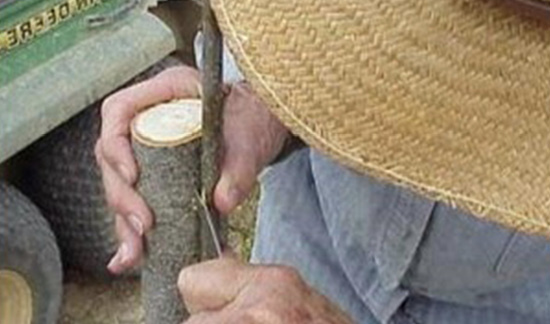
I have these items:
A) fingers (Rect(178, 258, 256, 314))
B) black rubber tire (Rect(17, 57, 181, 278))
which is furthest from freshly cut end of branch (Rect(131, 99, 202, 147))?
black rubber tire (Rect(17, 57, 181, 278))

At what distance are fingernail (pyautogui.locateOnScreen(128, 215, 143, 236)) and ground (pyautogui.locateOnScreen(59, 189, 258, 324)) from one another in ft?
5.58

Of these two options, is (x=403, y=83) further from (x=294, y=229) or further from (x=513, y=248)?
(x=294, y=229)

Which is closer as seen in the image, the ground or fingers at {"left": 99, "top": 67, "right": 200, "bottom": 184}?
fingers at {"left": 99, "top": 67, "right": 200, "bottom": 184}

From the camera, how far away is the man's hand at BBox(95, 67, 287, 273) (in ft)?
4.34

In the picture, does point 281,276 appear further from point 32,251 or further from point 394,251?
point 32,251

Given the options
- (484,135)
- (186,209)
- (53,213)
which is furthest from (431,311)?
(53,213)

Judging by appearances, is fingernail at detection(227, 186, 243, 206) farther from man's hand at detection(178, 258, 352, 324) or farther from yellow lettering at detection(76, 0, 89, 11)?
yellow lettering at detection(76, 0, 89, 11)

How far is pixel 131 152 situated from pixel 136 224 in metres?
0.07

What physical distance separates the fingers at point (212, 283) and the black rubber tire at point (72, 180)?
1.71m

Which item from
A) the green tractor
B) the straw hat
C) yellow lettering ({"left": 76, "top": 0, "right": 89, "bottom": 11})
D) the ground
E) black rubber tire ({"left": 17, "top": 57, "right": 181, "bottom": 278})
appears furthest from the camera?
the ground

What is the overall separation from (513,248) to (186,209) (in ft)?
1.03

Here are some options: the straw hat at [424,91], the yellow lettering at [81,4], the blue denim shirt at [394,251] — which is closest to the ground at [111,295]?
the yellow lettering at [81,4]

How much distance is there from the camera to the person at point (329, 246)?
1271mm

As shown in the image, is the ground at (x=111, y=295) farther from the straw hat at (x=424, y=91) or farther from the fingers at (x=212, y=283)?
the straw hat at (x=424, y=91)
